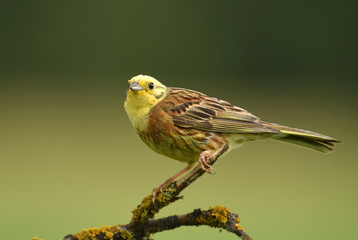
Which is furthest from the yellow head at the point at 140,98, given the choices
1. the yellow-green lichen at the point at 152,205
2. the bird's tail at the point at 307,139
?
the yellow-green lichen at the point at 152,205

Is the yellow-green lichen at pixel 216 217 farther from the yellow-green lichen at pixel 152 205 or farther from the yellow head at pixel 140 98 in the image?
the yellow head at pixel 140 98

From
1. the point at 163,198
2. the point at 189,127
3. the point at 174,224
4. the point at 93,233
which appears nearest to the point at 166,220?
the point at 174,224

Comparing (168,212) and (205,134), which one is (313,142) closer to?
(205,134)

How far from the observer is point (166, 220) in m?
2.79

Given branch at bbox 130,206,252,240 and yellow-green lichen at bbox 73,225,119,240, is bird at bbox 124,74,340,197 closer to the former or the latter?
branch at bbox 130,206,252,240

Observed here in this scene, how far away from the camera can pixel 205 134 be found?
3857 millimetres

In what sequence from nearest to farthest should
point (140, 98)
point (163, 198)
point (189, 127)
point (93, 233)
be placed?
point (93, 233) → point (163, 198) → point (189, 127) → point (140, 98)

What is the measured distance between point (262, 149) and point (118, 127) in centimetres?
363

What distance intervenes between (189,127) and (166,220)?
1.17 m

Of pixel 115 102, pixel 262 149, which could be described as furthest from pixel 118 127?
pixel 262 149

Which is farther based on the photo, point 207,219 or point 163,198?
point 163,198

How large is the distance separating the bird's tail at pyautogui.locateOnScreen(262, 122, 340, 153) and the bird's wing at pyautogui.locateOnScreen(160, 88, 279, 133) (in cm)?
9

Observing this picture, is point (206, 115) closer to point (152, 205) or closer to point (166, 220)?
point (152, 205)

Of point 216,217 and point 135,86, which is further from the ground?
point 135,86
